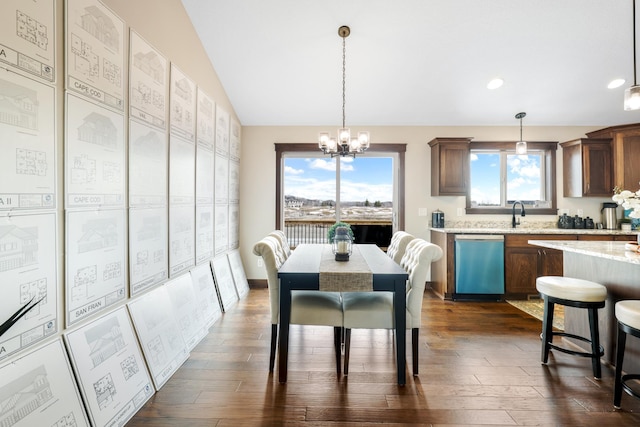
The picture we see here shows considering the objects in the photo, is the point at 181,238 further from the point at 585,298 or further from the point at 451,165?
the point at 451,165

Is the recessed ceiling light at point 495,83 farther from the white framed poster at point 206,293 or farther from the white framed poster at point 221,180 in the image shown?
the white framed poster at point 206,293

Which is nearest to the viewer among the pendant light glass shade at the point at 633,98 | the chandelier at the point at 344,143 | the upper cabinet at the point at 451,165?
the pendant light glass shade at the point at 633,98

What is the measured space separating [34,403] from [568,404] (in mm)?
2934

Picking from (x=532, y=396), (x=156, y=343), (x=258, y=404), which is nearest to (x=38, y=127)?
(x=156, y=343)

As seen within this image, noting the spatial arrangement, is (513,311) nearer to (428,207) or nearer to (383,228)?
(428,207)

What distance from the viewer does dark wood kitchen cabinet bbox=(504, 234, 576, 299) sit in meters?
4.11

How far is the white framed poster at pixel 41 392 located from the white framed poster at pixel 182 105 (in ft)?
6.00

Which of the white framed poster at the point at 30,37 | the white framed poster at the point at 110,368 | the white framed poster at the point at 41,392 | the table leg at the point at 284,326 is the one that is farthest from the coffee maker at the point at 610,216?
the white framed poster at the point at 30,37

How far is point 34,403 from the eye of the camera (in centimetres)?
134

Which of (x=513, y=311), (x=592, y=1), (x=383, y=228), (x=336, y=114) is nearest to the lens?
(x=592, y=1)

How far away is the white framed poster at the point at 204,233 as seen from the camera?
320cm

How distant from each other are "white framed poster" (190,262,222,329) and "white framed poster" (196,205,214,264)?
118mm

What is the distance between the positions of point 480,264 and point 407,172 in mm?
1658

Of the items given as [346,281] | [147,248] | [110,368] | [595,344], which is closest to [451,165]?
[595,344]
